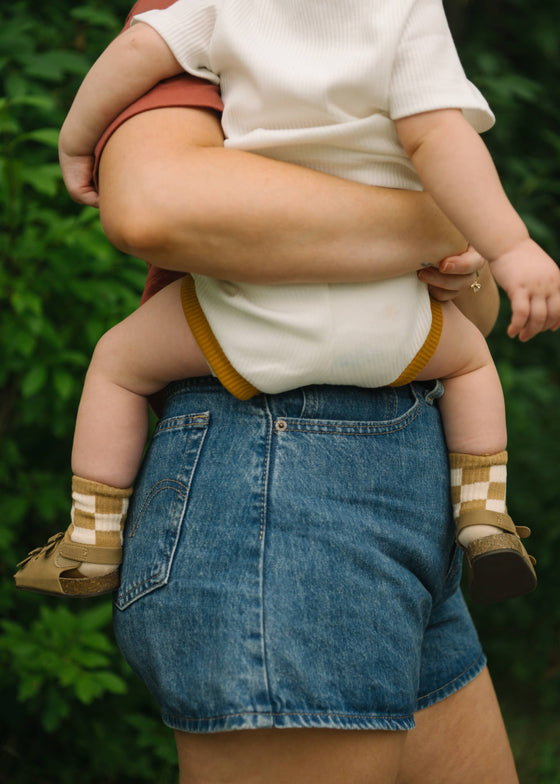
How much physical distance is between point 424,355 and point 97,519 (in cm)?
51

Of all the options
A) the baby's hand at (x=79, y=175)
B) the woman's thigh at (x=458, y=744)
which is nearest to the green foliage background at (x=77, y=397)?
the baby's hand at (x=79, y=175)

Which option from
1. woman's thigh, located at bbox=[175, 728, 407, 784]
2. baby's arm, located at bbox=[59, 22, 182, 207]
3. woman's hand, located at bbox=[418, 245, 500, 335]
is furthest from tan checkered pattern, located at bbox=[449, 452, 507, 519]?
baby's arm, located at bbox=[59, 22, 182, 207]

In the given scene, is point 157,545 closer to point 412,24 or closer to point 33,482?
point 412,24

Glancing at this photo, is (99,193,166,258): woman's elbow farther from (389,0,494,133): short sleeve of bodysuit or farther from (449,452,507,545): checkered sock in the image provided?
(449,452,507,545): checkered sock

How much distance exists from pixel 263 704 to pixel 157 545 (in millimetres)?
234

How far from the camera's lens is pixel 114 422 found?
120cm

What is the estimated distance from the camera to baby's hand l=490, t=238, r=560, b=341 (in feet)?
3.13

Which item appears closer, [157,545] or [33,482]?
[157,545]

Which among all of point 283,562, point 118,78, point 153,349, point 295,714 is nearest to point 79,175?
point 118,78

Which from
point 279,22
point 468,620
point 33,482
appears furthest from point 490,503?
point 33,482

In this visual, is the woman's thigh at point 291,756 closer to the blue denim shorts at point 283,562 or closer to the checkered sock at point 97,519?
the blue denim shorts at point 283,562

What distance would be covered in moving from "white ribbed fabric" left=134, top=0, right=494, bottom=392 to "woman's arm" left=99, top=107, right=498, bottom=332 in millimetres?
40

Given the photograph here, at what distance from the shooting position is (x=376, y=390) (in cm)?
109

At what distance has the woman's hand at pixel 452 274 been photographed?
3.49ft
